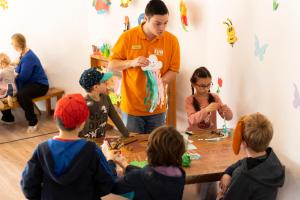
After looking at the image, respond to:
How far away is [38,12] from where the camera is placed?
208 inches

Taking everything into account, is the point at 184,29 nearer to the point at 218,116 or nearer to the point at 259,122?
Answer: the point at 218,116

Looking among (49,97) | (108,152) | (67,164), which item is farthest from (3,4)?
(67,164)

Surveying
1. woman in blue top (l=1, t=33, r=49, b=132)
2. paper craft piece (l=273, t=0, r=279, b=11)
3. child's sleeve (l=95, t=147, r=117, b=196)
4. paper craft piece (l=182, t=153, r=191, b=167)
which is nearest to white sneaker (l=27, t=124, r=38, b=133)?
woman in blue top (l=1, t=33, r=49, b=132)

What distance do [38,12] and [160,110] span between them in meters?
3.07

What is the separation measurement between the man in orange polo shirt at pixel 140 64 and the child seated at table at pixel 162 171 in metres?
1.00

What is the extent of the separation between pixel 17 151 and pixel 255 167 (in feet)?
10.0

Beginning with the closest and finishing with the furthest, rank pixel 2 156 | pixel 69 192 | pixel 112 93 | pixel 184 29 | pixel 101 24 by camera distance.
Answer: pixel 69 192
pixel 184 29
pixel 2 156
pixel 112 93
pixel 101 24

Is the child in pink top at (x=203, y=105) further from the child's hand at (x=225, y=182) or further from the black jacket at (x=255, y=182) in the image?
the black jacket at (x=255, y=182)

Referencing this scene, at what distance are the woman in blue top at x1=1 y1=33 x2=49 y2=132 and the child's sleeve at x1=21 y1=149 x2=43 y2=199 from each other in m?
3.17

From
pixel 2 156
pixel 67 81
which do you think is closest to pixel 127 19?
pixel 67 81

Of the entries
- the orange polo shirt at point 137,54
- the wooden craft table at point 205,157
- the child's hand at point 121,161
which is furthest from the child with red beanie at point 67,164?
the orange polo shirt at point 137,54

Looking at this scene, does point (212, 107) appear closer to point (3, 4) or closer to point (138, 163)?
point (138, 163)

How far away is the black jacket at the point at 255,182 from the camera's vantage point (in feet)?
6.32

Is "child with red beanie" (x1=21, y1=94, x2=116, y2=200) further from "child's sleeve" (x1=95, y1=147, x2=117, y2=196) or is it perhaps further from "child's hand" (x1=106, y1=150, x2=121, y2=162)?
"child's hand" (x1=106, y1=150, x2=121, y2=162)
